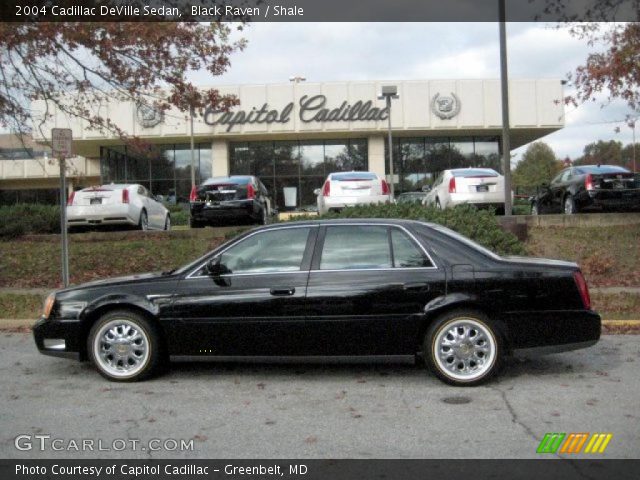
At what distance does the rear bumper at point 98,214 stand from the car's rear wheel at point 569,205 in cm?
1047

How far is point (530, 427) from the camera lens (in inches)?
193

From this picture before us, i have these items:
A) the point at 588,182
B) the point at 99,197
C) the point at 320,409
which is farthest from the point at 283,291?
the point at 588,182

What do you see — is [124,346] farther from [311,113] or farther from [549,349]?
[311,113]

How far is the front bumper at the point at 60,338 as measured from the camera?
6.29 meters

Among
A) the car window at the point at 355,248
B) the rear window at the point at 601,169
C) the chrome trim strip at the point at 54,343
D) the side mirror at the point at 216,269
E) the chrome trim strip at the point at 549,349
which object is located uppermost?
the rear window at the point at 601,169

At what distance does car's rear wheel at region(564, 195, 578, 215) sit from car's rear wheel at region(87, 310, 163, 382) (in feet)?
41.0

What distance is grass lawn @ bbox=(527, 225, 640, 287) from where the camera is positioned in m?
12.2

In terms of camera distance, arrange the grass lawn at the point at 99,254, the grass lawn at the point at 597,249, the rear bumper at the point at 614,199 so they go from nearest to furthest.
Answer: the grass lawn at the point at 597,249 < the grass lawn at the point at 99,254 < the rear bumper at the point at 614,199

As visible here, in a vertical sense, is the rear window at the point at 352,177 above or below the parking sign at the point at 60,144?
below

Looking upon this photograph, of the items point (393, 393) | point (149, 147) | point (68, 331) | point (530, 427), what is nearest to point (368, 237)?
point (393, 393)

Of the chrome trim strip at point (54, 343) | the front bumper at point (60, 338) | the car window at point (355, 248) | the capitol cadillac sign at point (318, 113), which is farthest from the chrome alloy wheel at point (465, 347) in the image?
the capitol cadillac sign at point (318, 113)

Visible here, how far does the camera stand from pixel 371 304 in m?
6.01
